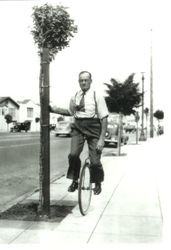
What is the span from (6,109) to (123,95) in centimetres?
5141

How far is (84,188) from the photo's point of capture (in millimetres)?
6262

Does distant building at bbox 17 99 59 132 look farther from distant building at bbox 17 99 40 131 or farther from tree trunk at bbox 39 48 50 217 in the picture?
tree trunk at bbox 39 48 50 217

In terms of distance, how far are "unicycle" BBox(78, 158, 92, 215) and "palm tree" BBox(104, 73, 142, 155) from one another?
1372cm

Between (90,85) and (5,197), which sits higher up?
(90,85)

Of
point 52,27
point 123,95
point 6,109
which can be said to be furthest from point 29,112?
point 52,27

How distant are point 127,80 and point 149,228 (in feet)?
50.3

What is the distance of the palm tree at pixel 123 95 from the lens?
20375 millimetres

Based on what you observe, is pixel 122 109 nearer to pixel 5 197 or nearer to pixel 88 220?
pixel 5 197

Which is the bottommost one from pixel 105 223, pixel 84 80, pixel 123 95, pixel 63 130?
pixel 105 223

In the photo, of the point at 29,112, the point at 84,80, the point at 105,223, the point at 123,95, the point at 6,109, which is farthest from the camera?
the point at 29,112

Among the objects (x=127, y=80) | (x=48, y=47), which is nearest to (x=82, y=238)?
(x=48, y=47)

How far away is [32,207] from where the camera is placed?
679 cm

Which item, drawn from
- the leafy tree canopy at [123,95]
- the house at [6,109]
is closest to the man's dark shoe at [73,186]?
the leafy tree canopy at [123,95]

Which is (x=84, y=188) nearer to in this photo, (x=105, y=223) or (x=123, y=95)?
(x=105, y=223)
